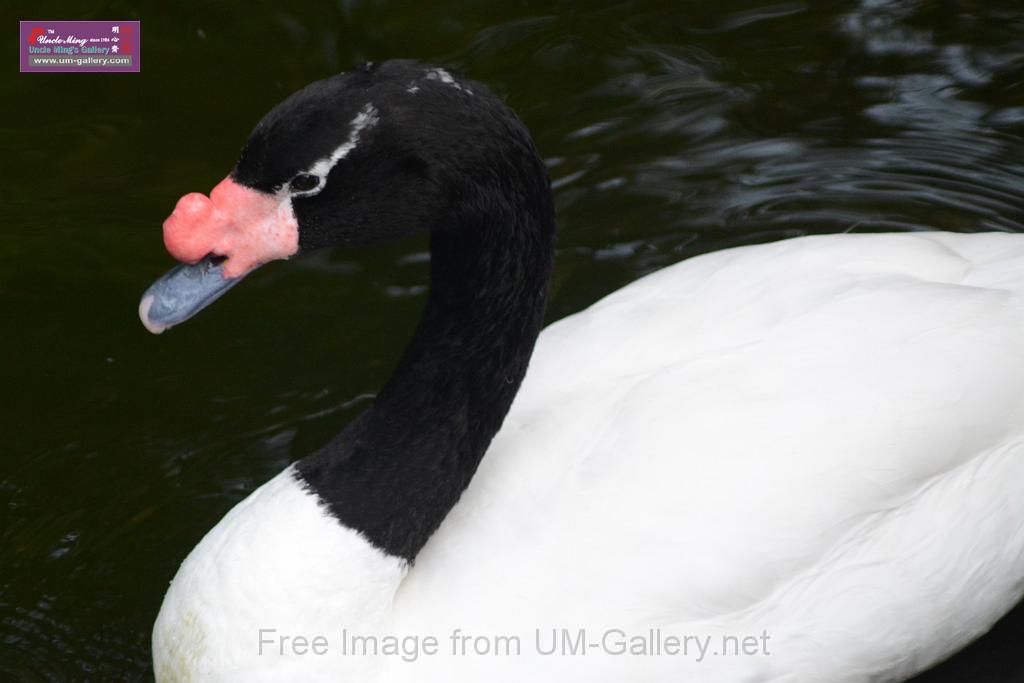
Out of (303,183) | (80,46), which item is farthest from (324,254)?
(303,183)

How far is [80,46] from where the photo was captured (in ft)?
18.9

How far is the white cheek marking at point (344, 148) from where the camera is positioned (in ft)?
8.76

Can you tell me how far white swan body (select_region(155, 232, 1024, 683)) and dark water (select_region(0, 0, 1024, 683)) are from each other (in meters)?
0.52

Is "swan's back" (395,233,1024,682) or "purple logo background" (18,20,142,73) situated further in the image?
"purple logo background" (18,20,142,73)

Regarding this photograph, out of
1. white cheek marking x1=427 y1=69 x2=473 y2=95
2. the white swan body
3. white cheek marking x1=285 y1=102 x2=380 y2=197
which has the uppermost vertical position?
white cheek marking x1=427 y1=69 x2=473 y2=95

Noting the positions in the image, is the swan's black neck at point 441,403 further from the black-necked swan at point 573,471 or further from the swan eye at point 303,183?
the swan eye at point 303,183

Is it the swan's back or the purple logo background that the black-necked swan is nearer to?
the swan's back

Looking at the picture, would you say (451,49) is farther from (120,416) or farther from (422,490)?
(422,490)

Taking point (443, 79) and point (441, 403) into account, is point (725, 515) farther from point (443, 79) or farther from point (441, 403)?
point (443, 79)

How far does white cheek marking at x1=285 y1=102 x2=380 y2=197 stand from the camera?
2670 mm

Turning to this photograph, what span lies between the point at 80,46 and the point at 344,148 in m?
3.47

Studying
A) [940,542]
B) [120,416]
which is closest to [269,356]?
[120,416]

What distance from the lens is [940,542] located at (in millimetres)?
3211

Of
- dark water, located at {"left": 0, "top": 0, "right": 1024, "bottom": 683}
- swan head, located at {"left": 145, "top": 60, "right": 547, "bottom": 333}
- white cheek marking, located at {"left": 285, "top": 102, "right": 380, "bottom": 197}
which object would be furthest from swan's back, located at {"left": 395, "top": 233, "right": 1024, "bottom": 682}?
white cheek marking, located at {"left": 285, "top": 102, "right": 380, "bottom": 197}
